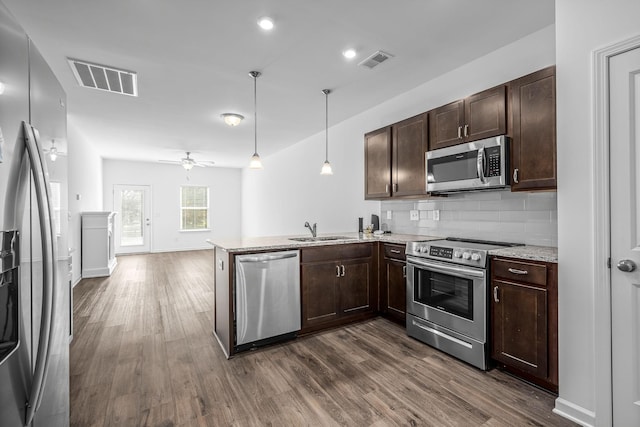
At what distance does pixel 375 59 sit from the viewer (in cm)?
302

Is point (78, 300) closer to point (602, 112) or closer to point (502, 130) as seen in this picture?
point (502, 130)

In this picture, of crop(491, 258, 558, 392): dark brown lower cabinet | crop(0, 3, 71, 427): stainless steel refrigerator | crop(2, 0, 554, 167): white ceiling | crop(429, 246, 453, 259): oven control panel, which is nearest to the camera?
crop(0, 3, 71, 427): stainless steel refrigerator

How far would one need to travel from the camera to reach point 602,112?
5.72 ft

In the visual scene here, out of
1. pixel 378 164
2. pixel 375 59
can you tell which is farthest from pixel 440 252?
pixel 375 59

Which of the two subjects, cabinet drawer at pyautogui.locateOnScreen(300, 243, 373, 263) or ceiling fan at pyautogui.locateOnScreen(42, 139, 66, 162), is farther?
cabinet drawer at pyautogui.locateOnScreen(300, 243, 373, 263)

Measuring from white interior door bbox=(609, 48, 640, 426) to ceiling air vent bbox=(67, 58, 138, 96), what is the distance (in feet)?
13.3

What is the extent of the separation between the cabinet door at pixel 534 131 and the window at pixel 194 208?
9.16 meters


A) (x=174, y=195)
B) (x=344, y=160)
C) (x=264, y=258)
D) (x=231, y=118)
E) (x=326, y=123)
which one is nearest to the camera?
(x=264, y=258)

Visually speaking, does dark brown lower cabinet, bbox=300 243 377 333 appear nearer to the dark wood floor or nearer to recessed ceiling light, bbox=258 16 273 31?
the dark wood floor

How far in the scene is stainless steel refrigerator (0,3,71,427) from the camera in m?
0.91

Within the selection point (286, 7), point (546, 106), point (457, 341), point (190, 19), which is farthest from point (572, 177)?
point (190, 19)

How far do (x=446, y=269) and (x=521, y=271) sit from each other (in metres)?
0.59

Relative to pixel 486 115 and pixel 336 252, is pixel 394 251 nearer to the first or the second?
pixel 336 252

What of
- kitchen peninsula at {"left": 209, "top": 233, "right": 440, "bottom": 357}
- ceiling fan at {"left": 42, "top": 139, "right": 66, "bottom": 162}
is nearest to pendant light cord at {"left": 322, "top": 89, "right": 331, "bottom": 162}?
kitchen peninsula at {"left": 209, "top": 233, "right": 440, "bottom": 357}
